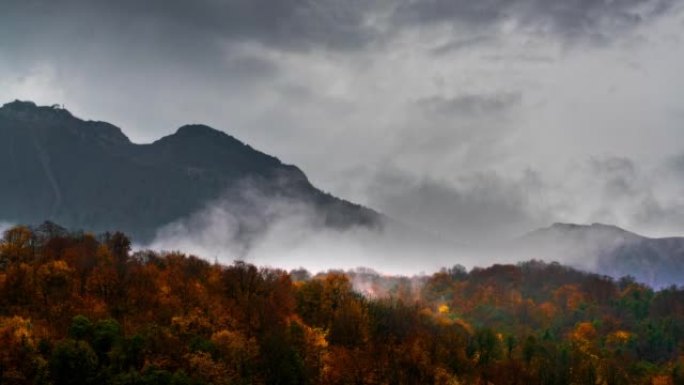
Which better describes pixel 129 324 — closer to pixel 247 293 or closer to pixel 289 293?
pixel 247 293

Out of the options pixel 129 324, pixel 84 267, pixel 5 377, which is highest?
pixel 84 267

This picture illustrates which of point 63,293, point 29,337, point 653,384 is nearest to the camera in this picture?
point 29,337

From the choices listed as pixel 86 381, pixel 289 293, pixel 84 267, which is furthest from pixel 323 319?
pixel 86 381

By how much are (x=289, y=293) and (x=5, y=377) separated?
94.4m

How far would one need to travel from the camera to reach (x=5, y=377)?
109938mm

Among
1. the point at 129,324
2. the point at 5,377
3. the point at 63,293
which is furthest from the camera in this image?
the point at 63,293

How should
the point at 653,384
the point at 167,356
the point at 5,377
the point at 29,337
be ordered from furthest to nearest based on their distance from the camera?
the point at 653,384 → the point at 167,356 → the point at 29,337 → the point at 5,377

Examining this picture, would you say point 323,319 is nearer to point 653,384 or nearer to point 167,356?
point 167,356

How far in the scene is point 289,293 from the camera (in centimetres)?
19612

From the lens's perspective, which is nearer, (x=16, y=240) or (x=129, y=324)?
(x=129, y=324)

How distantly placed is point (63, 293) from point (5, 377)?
43369 millimetres

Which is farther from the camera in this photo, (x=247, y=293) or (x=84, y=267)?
(x=247, y=293)

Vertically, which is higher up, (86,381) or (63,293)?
(63,293)

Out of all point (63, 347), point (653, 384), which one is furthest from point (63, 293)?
point (653, 384)
